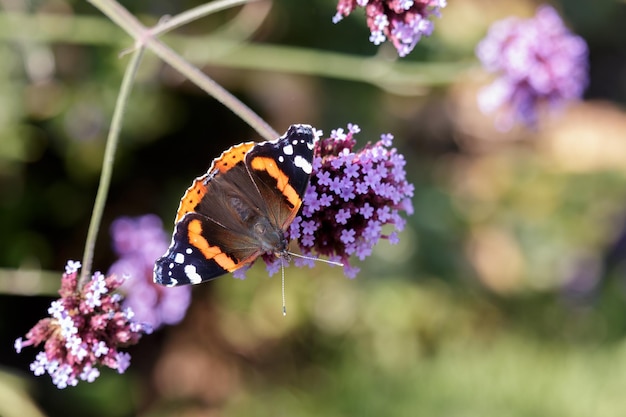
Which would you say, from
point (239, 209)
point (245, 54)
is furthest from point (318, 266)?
point (239, 209)

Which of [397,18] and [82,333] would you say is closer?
[82,333]

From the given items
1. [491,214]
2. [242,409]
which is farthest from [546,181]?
[242,409]

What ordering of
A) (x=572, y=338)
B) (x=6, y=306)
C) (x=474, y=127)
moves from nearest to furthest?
(x=6, y=306) → (x=572, y=338) → (x=474, y=127)

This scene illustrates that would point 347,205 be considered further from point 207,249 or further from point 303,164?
point 207,249

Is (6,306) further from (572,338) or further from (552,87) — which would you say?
(572,338)

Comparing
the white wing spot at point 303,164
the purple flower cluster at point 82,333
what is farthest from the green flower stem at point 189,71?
the purple flower cluster at point 82,333

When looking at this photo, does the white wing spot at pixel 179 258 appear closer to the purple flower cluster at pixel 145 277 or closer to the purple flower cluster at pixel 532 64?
the purple flower cluster at pixel 145 277

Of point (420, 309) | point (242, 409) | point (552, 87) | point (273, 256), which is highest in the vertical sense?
point (552, 87)
